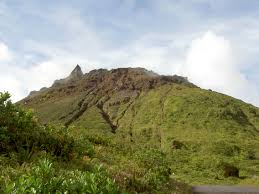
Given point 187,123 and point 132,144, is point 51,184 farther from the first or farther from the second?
point 187,123

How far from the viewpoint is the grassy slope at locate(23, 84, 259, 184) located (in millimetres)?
119500

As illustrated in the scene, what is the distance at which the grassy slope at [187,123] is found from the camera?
119500mm

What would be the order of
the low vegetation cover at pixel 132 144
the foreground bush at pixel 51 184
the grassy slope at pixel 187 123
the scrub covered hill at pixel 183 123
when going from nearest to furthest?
1. the foreground bush at pixel 51 184
2. the low vegetation cover at pixel 132 144
3. the scrub covered hill at pixel 183 123
4. the grassy slope at pixel 187 123

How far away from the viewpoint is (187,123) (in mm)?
152625

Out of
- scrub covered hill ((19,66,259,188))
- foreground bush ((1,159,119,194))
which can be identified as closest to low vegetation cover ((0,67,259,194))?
foreground bush ((1,159,119,194))

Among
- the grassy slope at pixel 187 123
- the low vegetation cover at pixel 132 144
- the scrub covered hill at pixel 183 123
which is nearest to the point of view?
the low vegetation cover at pixel 132 144

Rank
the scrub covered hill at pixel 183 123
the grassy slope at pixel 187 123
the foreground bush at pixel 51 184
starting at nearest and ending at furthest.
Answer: the foreground bush at pixel 51 184 < the scrub covered hill at pixel 183 123 < the grassy slope at pixel 187 123

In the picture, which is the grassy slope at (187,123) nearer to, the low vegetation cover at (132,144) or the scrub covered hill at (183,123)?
the scrub covered hill at (183,123)

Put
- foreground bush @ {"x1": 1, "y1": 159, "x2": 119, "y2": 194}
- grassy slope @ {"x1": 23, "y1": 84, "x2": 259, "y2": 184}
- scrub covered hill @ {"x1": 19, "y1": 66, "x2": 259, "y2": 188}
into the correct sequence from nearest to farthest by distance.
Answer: foreground bush @ {"x1": 1, "y1": 159, "x2": 119, "y2": 194} < scrub covered hill @ {"x1": 19, "y1": 66, "x2": 259, "y2": 188} < grassy slope @ {"x1": 23, "y1": 84, "x2": 259, "y2": 184}

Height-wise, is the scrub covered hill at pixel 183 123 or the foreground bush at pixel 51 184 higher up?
the scrub covered hill at pixel 183 123

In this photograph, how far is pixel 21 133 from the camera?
14.6m

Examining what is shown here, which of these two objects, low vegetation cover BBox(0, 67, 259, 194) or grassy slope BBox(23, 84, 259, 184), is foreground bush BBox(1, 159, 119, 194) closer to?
low vegetation cover BBox(0, 67, 259, 194)

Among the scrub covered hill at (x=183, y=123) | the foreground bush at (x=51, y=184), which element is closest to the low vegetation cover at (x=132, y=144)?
the foreground bush at (x=51, y=184)

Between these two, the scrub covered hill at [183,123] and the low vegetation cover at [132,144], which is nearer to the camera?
the low vegetation cover at [132,144]
